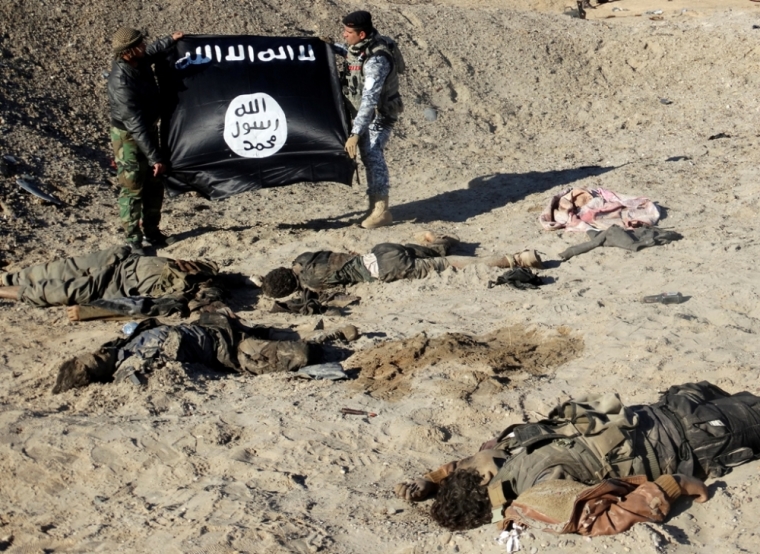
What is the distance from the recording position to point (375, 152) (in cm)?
852

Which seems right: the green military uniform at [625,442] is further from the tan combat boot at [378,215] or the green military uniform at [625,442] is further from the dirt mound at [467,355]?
the tan combat boot at [378,215]

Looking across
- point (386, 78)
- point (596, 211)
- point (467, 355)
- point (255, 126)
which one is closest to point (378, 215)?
point (386, 78)

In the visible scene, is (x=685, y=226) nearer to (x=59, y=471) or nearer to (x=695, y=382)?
(x=695, y=382)

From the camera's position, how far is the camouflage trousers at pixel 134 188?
26.2ft

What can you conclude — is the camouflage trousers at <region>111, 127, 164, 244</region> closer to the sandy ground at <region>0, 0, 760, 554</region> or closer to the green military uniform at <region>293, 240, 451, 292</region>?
the sandy ground at <region>0, 0, 760, 554</region>

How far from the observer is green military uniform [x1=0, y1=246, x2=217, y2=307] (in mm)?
7082

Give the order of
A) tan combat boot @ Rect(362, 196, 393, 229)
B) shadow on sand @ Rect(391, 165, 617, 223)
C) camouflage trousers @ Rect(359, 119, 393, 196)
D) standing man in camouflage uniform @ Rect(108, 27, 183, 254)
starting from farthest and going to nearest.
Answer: shadow on sand @ Rect(391, 165, 617, 223) → tan combat boot @ Rect(362, 196, 393, 229) → camouflage trousers @ Rect(359, 119, 393, 196) → standing man in camouflage uniform @ Rect(108, 27, 183, 254)

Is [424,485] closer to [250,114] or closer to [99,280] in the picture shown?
[99,280]

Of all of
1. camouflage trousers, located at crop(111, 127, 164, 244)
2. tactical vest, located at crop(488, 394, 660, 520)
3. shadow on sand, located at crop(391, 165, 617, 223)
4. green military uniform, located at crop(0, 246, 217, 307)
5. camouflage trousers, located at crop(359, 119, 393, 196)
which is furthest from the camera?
shadow on sand, located at crop(391, 165, 617, 223)

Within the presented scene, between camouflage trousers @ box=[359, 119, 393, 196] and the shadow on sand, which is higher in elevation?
camouflage trousers @ box=[359, 119, 393, 196]

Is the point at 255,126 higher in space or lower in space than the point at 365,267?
higher

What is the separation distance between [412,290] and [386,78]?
2104 mm

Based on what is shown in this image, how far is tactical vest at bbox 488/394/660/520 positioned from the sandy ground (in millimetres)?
290

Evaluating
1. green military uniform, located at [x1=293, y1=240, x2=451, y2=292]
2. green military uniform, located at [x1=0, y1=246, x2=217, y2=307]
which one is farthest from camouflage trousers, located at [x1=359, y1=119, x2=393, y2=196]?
green military uniform, located at [x1=0, y1=246, x2=217, y2=307]
